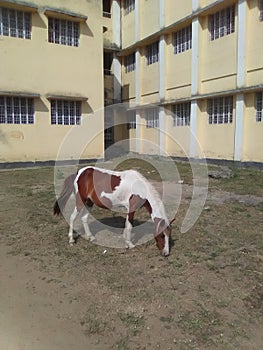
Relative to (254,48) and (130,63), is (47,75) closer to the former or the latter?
(130,63)

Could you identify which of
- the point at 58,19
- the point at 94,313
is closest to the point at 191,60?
the point at 58,19

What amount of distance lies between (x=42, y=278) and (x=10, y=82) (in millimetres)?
11945

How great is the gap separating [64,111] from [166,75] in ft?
21.0

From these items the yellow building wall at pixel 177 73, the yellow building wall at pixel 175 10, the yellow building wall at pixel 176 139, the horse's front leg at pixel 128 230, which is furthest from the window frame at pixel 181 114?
the horse's front leg at pixel 128 230

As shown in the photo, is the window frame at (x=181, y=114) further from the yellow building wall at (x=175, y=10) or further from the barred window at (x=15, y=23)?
the barred window at (x=15, y=23)

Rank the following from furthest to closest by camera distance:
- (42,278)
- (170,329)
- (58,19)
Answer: (58,19) → (42,278) → (170,329)

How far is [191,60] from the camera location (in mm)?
15547

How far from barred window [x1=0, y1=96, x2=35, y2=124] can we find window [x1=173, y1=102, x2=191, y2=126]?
25.6 feet

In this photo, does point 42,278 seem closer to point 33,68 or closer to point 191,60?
point 33,68

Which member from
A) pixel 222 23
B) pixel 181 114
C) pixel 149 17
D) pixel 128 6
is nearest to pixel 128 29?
pixel 128 6

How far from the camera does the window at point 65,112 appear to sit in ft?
48.6

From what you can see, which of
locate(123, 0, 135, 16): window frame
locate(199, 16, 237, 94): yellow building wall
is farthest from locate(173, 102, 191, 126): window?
locate(123, 0, 135, 16): window frame

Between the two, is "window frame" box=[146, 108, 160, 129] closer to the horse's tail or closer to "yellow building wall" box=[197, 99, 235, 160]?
"yellow building wall" box=[197, 99, 235, 160]

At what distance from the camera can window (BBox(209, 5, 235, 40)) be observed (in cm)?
1330
